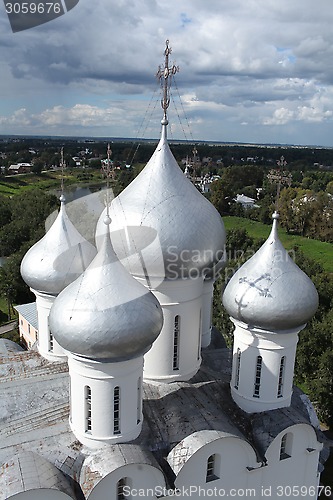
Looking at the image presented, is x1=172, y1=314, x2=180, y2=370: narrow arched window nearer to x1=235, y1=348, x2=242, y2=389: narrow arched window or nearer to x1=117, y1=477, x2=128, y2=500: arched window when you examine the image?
x1=235, y1=348, x2=242, y2=389: narrow arched window

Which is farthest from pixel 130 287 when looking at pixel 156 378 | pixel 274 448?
pixel 274 448

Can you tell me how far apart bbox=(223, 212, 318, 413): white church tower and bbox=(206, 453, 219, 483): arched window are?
1707 mm

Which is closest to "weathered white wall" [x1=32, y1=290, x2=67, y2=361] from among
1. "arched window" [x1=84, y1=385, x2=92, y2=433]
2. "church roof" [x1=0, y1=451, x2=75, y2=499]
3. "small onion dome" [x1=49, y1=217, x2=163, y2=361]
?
"arched window" [x1=84, y1=385, x2=92, y2=433]

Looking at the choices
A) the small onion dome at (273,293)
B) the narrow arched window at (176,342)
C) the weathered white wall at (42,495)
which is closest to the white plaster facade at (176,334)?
the narrow arched window at (176,342)

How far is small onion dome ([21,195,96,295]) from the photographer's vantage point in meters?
12.8

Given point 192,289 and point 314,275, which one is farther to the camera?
point 314,275

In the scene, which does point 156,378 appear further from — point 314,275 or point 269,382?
point 314,275

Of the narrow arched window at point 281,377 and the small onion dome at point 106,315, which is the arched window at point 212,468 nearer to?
the narrow arched window at point 281,377

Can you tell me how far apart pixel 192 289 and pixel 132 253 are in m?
1.94

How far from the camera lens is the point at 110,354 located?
9219 millimetres

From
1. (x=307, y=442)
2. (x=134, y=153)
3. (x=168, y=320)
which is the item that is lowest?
(x=307, y=442)

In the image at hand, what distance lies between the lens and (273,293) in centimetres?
1076

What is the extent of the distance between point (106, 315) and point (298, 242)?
4278cm

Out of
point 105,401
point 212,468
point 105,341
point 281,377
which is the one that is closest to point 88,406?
point 105,401
